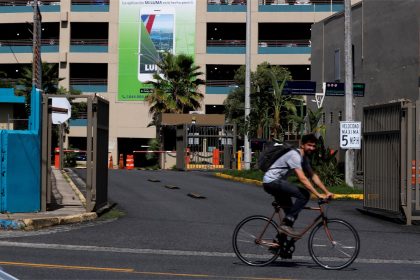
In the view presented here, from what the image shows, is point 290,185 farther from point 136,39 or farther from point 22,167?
point 136,39

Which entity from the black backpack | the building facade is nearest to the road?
the black backpack

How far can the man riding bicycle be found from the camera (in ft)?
28.5

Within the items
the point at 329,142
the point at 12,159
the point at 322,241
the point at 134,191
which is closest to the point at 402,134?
the point at 322,241

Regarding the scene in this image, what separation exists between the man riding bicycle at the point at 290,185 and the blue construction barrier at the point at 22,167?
6.76 meters

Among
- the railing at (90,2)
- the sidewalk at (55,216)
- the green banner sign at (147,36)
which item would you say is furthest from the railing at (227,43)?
the sidewalk at (55,216)

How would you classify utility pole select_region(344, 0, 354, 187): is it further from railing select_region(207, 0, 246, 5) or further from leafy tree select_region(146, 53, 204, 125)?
railing select_region(207, 0, 246, 5)

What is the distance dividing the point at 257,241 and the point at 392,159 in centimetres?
672

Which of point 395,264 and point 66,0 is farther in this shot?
point 66,0

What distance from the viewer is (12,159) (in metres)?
13.7

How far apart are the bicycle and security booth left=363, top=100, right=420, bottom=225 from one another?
566cm

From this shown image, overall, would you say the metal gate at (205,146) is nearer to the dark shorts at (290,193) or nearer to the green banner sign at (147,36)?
the green banner sign at (147,36)

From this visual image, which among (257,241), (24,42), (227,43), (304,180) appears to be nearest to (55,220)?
(257,241)

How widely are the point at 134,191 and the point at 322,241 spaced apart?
1302 centimetres

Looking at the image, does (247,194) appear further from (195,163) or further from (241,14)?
(241,14)
